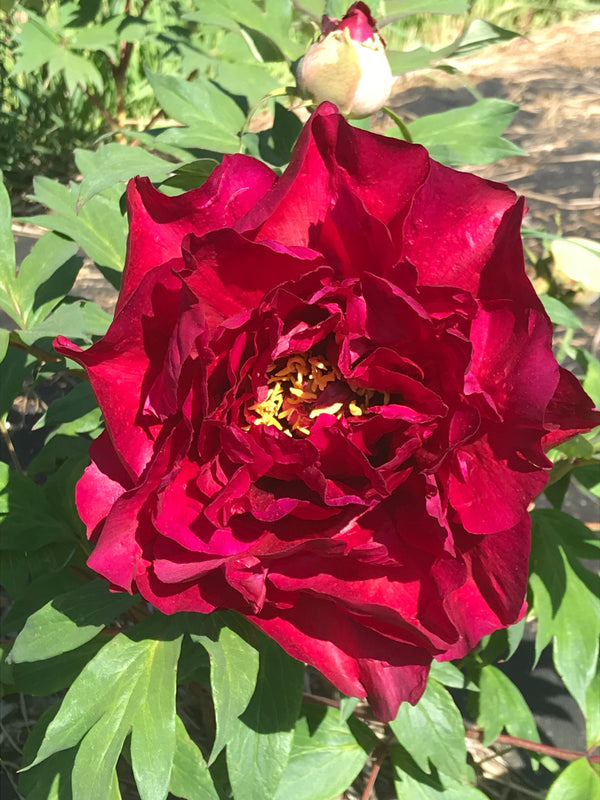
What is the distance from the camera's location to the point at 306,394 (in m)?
0.67

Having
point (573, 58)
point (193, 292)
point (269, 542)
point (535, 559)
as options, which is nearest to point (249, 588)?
point (269, 542)

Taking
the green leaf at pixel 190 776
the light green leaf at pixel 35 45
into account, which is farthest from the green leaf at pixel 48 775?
the light green leaf at pixel 35 45

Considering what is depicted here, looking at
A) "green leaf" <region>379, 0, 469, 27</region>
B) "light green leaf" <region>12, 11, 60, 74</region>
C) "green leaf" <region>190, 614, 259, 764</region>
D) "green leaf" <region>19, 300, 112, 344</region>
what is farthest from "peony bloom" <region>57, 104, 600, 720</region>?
"light green leaf" <region>12, 11, 60, 74</region>

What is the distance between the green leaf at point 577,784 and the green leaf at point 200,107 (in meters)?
0.79

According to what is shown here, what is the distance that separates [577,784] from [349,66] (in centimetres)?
82

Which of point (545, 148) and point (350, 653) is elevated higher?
point (350, 653)

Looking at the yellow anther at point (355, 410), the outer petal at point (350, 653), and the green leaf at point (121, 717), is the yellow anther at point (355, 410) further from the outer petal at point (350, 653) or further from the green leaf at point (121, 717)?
the green leaf at point (121, 717)

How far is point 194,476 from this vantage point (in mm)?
625

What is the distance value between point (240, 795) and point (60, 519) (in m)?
0.40

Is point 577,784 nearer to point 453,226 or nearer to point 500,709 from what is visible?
point 500,709

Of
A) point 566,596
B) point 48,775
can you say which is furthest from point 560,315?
point 48,775

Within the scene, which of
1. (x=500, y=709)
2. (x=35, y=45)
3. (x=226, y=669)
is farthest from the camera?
(x=35, y=45)

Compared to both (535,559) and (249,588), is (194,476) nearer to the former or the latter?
(249,588)

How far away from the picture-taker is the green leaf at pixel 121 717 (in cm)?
72
